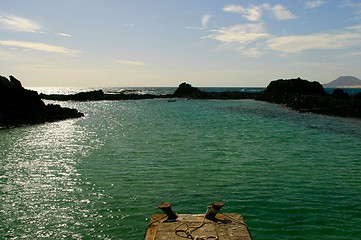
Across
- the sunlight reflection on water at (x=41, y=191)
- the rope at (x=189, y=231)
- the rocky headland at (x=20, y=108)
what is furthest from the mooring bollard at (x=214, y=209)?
the rocky headland at (x=20, y=108)

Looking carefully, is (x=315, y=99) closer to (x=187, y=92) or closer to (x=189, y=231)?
(x=189, y=231)

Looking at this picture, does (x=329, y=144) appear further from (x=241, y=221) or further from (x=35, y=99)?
(x=35, y=99)

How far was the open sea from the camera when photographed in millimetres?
11859

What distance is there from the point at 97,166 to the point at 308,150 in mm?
15922

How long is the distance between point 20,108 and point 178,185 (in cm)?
4283

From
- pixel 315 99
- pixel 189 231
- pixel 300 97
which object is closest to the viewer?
pixel 189 231

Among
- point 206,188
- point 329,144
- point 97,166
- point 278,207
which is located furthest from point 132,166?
point 329,144

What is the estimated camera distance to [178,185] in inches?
650

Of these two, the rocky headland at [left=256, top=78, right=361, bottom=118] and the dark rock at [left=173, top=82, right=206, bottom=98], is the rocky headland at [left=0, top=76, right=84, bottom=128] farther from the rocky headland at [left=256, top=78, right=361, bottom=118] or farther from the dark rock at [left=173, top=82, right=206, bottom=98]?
the dark rock at [left=173, top=82, right=206, bottom=98]

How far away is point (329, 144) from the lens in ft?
93.9

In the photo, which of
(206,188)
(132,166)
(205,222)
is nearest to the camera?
(205,222)

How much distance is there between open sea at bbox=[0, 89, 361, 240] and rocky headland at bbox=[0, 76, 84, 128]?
18.5 meters

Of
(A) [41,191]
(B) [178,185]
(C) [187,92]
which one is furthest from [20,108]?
(C) [187,92]

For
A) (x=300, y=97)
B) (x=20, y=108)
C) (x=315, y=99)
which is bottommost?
(x=20, y=108)
